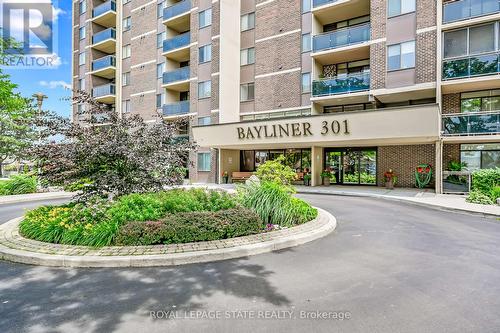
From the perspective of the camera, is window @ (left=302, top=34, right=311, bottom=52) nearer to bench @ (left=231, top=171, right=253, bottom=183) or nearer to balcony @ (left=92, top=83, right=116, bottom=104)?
bench @ (left=231, top=171, right=253, bottom=183)

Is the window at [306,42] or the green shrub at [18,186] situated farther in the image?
the window at [306,42]

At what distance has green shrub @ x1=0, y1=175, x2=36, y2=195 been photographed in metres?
17.2

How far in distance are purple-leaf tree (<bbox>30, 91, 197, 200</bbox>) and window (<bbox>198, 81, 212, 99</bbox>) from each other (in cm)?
1799

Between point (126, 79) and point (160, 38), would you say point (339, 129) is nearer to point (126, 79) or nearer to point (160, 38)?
point (160, 38)

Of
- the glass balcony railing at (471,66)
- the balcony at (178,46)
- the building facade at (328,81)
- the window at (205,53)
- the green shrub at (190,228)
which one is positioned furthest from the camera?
the balcony at (178,46)

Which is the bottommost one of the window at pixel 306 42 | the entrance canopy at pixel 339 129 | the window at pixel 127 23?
the entrance canopy at pixel 339 129

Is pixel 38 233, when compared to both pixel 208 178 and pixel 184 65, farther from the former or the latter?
pixel 184 65

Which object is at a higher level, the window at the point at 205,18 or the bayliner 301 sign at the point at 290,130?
the window at the point at 205,18

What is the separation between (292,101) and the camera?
23203mm

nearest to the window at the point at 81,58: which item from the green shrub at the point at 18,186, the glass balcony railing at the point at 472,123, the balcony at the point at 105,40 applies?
the balcony at the point at 105,40

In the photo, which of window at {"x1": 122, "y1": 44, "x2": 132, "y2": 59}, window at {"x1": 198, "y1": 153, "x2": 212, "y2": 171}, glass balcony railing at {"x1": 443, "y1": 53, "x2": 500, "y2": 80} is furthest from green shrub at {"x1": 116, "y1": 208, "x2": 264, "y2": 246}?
window at {"x1": 122, "y1": 44, "x2": 132, "y2": 59}

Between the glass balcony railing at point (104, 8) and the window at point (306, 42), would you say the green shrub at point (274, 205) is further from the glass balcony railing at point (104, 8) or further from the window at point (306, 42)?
the glass balcony railing at point (104, 8)

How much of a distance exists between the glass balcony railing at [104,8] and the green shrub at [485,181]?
41.2 metres

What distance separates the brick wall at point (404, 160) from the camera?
18.9m
